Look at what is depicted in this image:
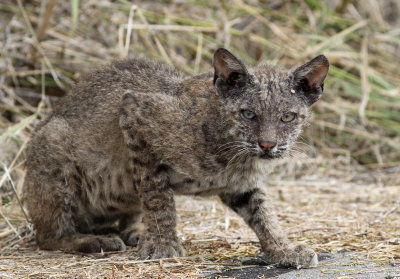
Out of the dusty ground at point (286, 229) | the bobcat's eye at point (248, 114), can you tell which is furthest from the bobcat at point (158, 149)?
the dusty ground at point (286, 229)

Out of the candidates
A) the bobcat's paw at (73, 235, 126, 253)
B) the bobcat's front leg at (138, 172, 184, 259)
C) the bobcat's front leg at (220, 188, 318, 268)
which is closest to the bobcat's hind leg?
the bobcat's paw at (73, 235, 126, 253)

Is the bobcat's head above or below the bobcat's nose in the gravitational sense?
above

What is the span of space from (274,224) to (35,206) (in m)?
1.91

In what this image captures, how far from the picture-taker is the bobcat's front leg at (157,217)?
4.48 metres

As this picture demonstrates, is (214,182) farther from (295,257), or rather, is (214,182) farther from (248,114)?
(295,257)

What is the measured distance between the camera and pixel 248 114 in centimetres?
434

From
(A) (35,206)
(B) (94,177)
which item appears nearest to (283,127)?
(B) (94,177)

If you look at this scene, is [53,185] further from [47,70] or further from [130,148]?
[47,70]

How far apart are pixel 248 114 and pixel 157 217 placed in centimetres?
97

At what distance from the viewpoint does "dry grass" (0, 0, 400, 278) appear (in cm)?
549

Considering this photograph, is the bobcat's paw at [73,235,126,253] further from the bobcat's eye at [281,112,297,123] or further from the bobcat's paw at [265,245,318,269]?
the bobcat's eye at [281,112,297,123]

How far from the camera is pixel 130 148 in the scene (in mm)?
4711

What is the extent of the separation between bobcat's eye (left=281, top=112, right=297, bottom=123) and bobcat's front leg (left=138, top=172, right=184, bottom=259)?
0.97m

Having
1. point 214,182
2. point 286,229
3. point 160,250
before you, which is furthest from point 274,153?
point 286,229
